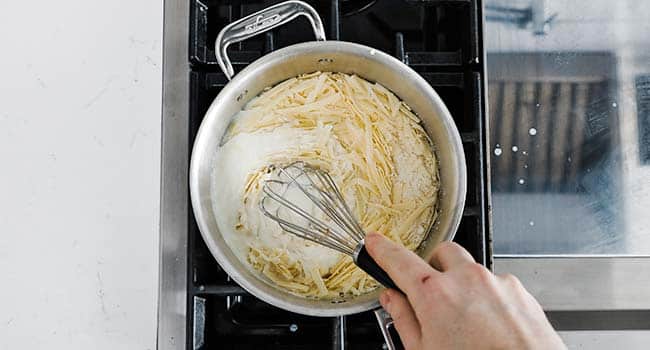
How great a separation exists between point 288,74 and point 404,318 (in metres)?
0.29

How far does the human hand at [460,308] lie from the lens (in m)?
0.47

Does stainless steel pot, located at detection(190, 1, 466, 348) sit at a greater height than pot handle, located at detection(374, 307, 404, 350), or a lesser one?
greater

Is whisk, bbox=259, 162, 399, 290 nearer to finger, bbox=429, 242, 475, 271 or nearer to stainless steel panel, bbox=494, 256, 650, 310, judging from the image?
finger, bbox=429, 242, 475, 271

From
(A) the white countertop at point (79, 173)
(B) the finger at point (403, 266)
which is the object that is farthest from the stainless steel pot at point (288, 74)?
(A) the white countertop at point (79, 173)

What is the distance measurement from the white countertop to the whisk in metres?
0.23

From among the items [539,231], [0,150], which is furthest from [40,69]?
[539,231]

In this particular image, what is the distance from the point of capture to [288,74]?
680 mm

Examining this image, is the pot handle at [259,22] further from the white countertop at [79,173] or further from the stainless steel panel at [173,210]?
the white countertop at [79,173]

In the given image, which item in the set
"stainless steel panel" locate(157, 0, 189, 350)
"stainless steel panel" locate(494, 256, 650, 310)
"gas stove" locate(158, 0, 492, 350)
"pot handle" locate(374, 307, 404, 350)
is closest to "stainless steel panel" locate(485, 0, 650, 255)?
"stainless steel panel" locate(494, 256, 650, 310)

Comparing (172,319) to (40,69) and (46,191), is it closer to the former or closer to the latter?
(46,191)

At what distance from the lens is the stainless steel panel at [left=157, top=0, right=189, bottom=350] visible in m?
0.72

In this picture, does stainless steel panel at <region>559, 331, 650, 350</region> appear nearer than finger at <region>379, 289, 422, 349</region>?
No

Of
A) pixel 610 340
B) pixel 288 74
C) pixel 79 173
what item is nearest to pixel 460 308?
pixel 288 74

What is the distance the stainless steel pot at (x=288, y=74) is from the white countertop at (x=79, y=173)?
20cm
